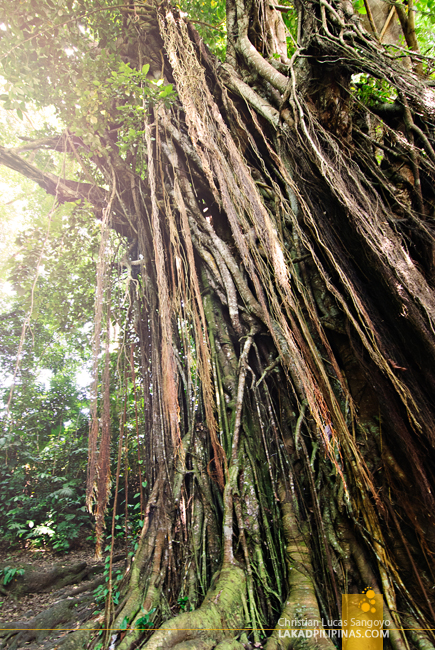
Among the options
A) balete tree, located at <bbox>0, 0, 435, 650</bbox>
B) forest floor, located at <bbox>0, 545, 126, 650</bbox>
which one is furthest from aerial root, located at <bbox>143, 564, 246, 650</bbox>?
forest floor, located at <bbox>0, 545, 126, 650</bbox>

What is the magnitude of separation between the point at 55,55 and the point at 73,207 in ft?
3.87

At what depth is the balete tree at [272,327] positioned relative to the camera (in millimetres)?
1314

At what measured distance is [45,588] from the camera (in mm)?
3098

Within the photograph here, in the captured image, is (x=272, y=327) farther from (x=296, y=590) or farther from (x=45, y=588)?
(x=45, y=588)

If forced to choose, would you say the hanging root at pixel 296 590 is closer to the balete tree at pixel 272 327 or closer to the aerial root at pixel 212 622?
the balete tree at pixel 272 327

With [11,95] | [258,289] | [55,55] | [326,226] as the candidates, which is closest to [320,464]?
[258,289]

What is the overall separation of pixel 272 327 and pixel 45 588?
11.8ft

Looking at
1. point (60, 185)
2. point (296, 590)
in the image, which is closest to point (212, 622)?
point (296, 590)

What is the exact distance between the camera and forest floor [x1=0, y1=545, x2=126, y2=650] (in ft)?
6.73

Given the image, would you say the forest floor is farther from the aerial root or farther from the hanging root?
the hanging root

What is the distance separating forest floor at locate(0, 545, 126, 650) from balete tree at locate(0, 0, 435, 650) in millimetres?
164

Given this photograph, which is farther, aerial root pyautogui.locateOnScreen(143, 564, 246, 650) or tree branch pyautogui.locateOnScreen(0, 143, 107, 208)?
tree branch pyautogui.locateOnScreen(0, 143, 107, 208)

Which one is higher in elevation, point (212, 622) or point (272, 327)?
point (272, 327)

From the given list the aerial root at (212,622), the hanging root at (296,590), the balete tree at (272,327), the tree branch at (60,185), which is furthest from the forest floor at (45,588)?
the tree branch at (60,185)
